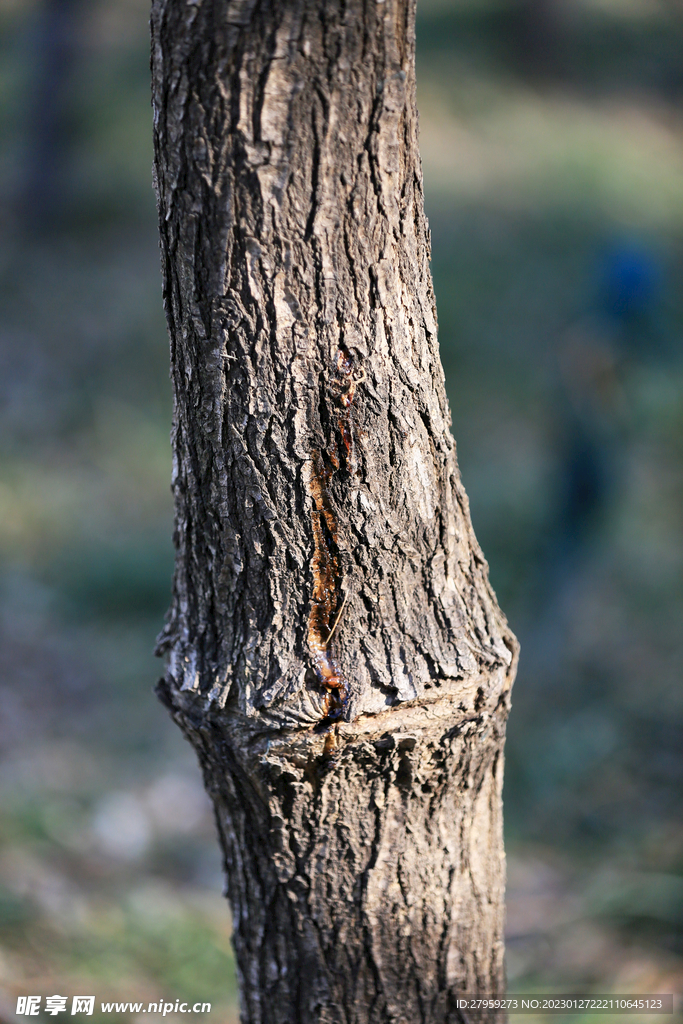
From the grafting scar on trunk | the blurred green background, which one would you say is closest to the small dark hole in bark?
the grafting scar on trunk

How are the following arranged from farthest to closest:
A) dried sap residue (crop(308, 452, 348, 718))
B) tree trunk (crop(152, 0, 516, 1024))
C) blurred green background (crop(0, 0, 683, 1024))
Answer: blurred green background (crop(0, 0, 683, 1024)) < dried sap residue (crop(308, 452, 348, 718)) < tree trunk (crop(152, 0, 516, 1024))

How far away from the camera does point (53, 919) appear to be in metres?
2.34

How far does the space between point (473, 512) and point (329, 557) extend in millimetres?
4619

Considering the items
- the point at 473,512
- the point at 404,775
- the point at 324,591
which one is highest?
the point at 473,512

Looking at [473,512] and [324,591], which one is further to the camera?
[473,512]

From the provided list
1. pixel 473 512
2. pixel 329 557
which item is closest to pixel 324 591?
pixel 329 557

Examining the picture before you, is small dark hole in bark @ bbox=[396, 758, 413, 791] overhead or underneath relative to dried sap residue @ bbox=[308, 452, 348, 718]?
underneath

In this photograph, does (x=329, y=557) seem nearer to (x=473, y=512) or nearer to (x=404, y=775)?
(x=404, y=775)

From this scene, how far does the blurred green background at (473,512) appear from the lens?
2654 millimetres

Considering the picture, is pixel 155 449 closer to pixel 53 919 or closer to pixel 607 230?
pixel 53 919

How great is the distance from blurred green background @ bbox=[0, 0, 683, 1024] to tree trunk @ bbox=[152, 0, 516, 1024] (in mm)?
1135

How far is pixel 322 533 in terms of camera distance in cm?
110

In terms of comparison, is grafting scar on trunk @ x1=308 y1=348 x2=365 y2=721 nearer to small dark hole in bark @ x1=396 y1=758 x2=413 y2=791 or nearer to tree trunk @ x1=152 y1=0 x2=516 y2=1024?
tree trunk @ x1=152 y1=0 x2=516 y2=1024

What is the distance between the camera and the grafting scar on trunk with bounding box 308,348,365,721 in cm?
106
